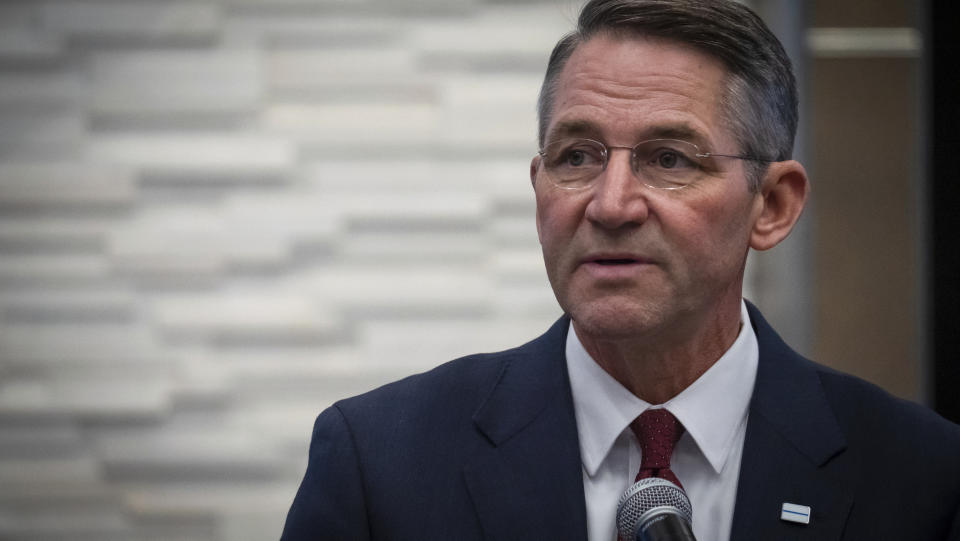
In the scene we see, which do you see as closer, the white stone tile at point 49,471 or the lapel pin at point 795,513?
the lapel pin at point 795,513

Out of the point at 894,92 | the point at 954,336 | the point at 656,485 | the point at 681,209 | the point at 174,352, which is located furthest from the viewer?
the point at 174,352

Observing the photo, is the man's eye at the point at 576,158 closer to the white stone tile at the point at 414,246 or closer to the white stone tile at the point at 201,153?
the white stone tile at the point at 414,246

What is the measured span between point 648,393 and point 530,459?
25 cm

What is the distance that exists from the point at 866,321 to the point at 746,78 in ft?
6.13

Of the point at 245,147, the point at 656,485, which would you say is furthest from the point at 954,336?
the point at 245,147

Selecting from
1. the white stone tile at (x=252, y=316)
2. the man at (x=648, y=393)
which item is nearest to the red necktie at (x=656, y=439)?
the man at (x=648, y=393)

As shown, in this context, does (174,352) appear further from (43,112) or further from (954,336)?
(954,336)

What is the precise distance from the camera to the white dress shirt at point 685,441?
1.56 m

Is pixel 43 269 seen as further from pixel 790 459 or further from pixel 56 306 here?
pixel 790 459

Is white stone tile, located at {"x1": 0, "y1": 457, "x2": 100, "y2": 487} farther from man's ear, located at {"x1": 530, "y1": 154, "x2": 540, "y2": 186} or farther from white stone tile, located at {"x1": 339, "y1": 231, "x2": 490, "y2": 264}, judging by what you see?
man's ear, located at {"x1": 530, "y1": 154, "x2": 540, "y2": 186}

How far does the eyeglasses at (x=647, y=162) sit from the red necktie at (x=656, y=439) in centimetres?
37

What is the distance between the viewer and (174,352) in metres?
3.64

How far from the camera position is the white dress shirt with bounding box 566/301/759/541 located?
156 centimetres

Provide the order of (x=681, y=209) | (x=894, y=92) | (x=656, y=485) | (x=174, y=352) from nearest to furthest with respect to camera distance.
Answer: (x=656, y=485), (x=681, y=209), (x=894, y=92), (x=174, y=352)
